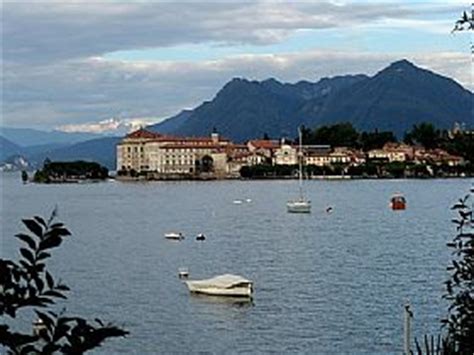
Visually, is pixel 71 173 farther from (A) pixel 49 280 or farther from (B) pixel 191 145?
(A) pixel 49 280

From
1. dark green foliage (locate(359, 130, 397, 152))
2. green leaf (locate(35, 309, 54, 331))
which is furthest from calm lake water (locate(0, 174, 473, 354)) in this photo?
dark green foliage (locate(359, 130, 397, 152))

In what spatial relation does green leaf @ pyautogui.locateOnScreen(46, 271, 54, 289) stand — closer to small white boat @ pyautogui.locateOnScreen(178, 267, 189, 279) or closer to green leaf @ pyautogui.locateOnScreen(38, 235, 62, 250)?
green leaf @ pyautogui.locateOnScreen(38, 235, 62, 250)

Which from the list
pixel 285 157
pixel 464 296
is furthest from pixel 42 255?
pixel 285 157

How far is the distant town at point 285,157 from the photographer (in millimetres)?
134625

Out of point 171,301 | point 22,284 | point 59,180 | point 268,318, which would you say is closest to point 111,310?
point 171,301

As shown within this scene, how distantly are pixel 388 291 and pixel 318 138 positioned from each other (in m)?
119

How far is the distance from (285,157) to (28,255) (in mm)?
138186

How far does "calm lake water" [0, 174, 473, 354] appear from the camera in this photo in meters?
19.7

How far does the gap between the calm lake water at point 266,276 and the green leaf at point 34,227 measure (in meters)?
15.3

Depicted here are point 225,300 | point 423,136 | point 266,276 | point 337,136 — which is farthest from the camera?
point 337,136

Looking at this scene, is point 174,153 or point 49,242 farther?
point 174,153

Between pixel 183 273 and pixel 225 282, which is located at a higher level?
pixel 225 282

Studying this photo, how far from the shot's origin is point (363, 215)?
63.5 meters

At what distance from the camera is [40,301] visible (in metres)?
2.22
